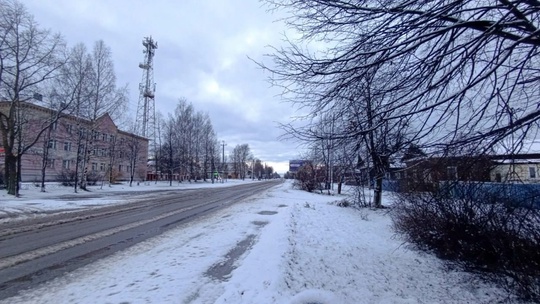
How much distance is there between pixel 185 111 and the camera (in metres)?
64.1

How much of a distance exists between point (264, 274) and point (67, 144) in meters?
58.0

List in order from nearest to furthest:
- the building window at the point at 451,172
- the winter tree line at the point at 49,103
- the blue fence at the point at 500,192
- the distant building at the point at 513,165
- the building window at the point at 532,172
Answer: the distant building at the point at 513,165 → the building window at the point at 451,172 → the blue fence at the point at 500,192 → the building window at the point at 532,172 → the winter tree line at the point at 49,103

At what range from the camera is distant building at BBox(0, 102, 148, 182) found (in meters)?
33.4

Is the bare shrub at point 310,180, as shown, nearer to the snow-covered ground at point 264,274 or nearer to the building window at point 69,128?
the building window at point 69,128

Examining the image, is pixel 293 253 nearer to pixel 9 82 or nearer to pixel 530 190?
pixel 530 190

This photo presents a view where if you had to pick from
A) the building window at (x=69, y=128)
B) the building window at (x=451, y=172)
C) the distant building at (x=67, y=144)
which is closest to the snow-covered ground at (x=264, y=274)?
the building window at (x=451, y=172)

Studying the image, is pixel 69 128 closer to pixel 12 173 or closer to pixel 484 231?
pixel 12 173

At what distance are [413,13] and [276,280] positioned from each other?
4318 mm

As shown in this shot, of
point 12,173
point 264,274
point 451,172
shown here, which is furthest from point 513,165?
point 12,173

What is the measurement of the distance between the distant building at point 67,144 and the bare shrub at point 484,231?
29.7 meters

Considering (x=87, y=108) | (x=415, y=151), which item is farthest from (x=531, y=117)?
(x=87, y=108)

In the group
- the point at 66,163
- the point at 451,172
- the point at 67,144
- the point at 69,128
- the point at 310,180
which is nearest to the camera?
the point at 451,172

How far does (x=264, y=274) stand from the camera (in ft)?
18.9

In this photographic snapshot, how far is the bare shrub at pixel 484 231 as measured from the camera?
5.90 metres
